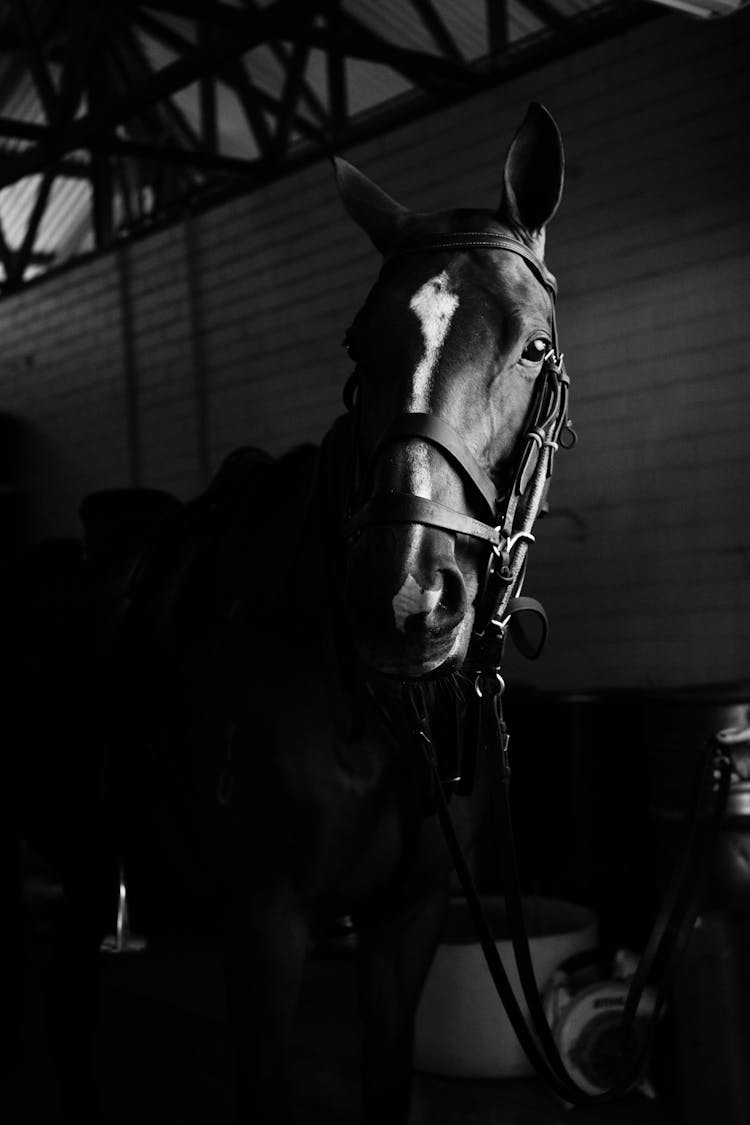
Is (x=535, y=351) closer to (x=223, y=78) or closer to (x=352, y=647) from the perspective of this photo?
(x=352, y=647)

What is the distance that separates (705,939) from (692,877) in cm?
73

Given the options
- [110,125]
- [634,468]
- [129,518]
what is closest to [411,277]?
[129,518]

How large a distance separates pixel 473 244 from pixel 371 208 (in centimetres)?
29

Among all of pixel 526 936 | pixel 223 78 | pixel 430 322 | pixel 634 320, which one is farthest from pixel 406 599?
pixel 223 78

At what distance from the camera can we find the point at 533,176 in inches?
69.9

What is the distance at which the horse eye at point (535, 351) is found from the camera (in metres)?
1.63

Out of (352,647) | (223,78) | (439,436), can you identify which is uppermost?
(223,78)

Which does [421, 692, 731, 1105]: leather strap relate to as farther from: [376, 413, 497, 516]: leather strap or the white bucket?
the white bucket

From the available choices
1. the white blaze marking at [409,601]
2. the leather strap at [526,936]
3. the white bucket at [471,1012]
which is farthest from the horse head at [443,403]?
the white bucket at [471,1012]

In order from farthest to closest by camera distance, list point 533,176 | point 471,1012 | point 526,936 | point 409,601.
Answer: point 471,1012
point 526,936
point 533,176
point 409,601

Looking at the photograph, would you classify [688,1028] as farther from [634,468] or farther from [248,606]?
[634,468]

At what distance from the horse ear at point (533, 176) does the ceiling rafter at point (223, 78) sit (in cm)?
353

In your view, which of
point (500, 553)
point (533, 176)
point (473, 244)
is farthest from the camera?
point (533, 176)

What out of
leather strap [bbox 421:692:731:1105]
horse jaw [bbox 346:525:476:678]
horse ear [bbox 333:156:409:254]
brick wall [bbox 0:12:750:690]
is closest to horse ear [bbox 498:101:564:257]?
horse ear [bbox 333:156:409:254]
